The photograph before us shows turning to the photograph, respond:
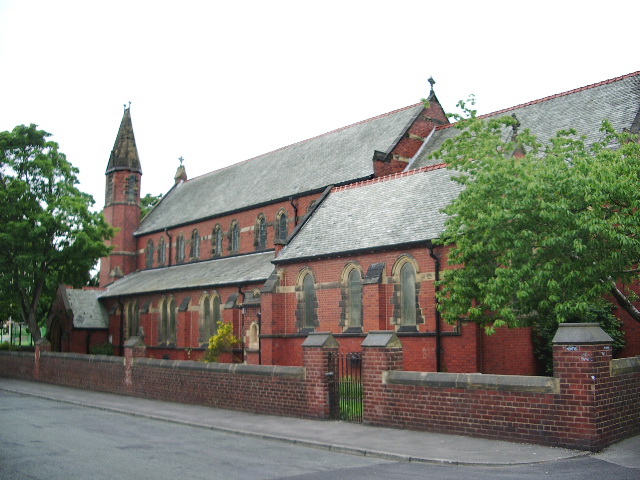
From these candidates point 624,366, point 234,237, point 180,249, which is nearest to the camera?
point 624,366

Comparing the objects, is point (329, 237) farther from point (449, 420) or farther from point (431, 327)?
point (449, 420)

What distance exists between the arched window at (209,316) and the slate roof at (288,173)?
5.79 m

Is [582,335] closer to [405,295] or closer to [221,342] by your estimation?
[405,295]

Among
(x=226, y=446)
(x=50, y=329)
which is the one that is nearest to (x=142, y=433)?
(x=226, y=446)

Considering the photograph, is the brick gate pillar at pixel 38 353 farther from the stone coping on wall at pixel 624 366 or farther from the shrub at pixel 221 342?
the stone coping on wall at pixel 624 366

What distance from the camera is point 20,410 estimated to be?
19.1 m

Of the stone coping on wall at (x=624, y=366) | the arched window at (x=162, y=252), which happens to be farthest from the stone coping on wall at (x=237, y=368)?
the arched window at (x=162, y=252)

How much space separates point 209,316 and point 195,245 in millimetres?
8445

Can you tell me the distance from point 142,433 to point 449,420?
259 inches

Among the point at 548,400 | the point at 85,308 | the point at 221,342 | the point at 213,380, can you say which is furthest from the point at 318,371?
the point at 85,308

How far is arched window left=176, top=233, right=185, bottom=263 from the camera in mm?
41522

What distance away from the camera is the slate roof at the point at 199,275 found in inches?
1233

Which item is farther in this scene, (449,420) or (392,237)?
(392,237)

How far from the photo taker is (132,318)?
130 feet
